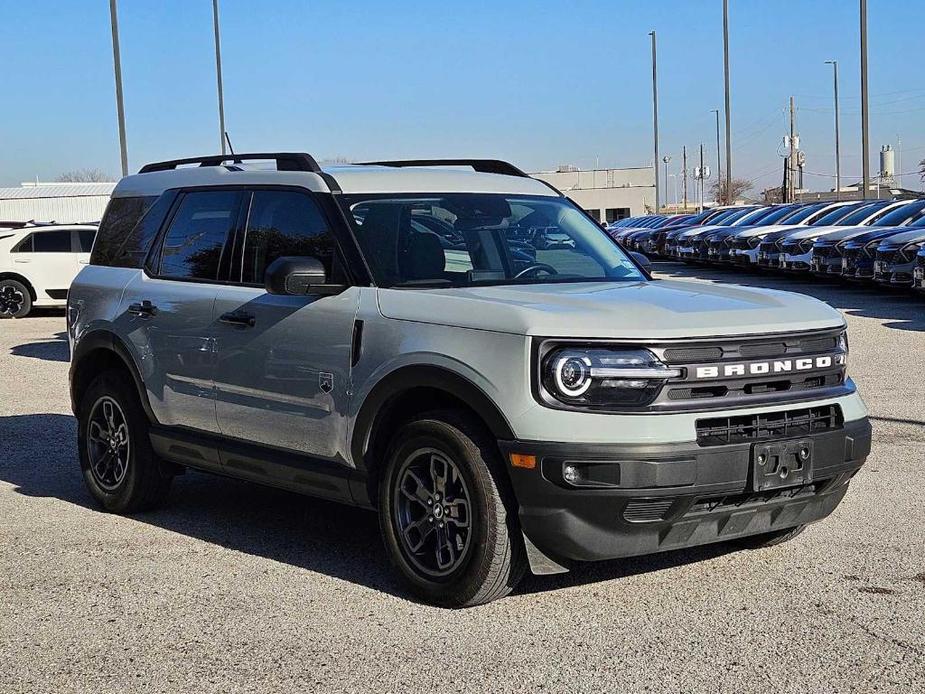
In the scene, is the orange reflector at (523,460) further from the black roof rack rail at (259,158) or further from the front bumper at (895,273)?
the front bumper at (895,273)

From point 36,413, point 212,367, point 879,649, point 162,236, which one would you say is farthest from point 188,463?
point 36,413

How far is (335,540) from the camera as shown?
21.8 ft

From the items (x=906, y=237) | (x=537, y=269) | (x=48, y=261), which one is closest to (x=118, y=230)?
(x=537, y=269)

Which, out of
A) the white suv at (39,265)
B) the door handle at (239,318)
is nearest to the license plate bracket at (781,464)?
the door handle at (239,318)

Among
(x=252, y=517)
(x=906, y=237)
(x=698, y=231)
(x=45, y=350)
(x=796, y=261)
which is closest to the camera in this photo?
(x=252, y=517)

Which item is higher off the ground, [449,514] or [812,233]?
[812,233]

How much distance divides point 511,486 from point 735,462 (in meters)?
0.85

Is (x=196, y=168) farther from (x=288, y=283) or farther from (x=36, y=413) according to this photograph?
(x=36, y=413)

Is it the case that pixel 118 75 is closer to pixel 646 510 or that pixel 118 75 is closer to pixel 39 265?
pixel 39 265

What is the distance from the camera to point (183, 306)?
6754 mm

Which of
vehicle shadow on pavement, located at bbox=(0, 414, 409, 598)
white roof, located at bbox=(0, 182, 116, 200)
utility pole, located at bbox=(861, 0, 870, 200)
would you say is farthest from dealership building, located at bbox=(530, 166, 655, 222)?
vehicle shadow on pavement, located at bbox=(0, 414, 409, 598)

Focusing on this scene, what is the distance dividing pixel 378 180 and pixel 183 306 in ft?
4.11

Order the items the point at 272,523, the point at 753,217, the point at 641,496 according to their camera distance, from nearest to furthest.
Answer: the point at 641,496, the point at 272,523, the point at 753,217

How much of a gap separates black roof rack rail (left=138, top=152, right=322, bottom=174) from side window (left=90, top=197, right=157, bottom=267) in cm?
23
